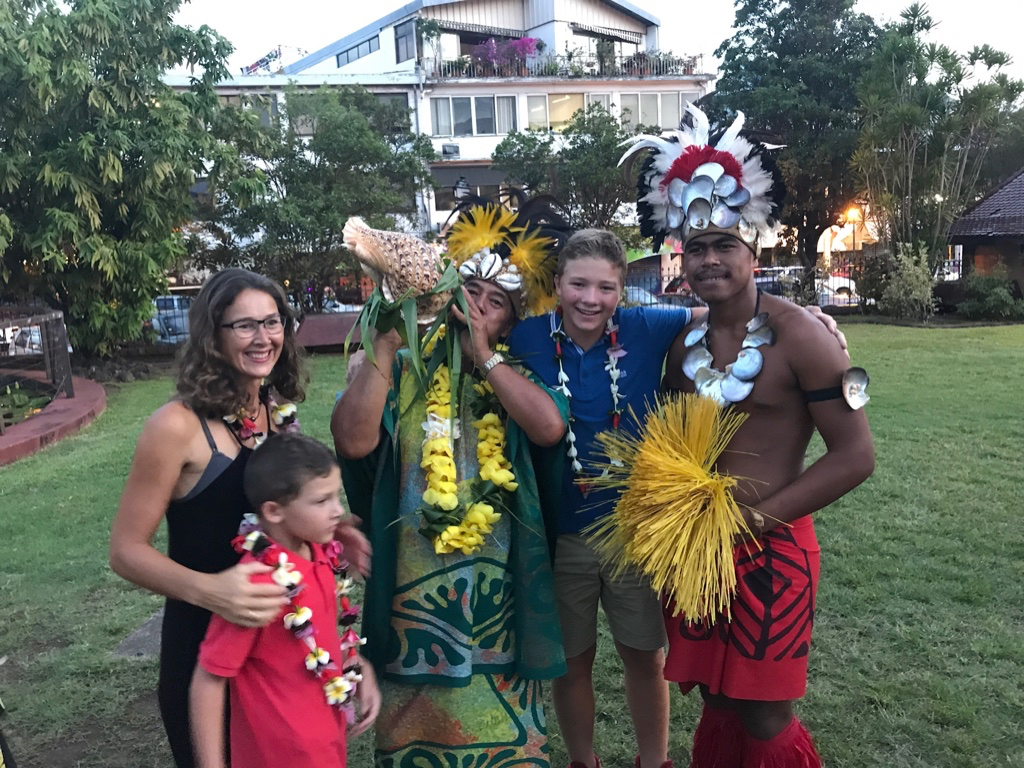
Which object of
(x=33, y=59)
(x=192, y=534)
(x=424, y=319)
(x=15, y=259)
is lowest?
(x=192, y=534)

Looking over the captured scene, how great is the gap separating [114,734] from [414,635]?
5.53 ft

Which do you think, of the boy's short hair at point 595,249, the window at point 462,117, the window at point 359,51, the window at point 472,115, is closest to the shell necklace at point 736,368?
the boy's short hair at point 595,249

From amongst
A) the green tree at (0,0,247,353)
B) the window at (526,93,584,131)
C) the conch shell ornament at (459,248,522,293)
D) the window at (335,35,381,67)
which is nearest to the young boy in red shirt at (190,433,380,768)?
the conch shell ornament at (459,248,522,293)

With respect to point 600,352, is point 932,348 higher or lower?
lower

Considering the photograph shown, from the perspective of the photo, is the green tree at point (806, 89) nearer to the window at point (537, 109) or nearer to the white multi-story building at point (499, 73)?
the white multi-story building at point (499, 73)

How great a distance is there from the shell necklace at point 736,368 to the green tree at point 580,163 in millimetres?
18910

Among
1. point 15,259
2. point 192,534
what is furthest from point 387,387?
point 15,259

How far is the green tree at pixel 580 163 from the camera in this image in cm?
2069

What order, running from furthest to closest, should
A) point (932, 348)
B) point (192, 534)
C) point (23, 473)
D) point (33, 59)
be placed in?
1. point (932, 348)
2. point (33, 59)
3. point (23, 473)
4. point (192, 534)

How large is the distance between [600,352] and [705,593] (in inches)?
28.4

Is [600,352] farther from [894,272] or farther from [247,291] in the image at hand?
[894,272]

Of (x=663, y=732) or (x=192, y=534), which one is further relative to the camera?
(x=663, y=732)

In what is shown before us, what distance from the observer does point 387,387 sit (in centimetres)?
207

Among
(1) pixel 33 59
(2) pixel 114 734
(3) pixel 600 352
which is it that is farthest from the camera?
(1) pixel 33 59
